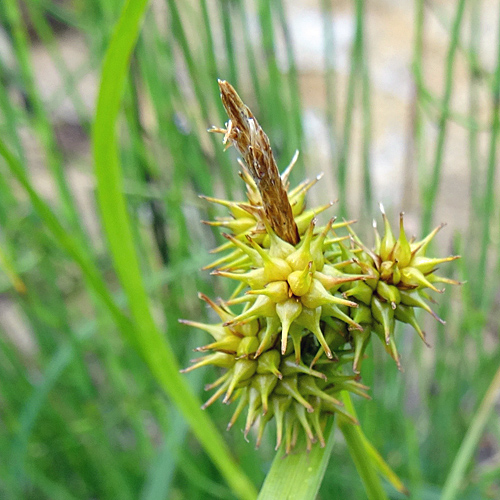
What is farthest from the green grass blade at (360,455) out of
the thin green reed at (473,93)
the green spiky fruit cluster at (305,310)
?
the thin green reed at (473,93)

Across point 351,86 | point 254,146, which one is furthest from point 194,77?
point 254,146

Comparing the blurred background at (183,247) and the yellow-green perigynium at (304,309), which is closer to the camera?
the yellow-green perigynium at (304,309)

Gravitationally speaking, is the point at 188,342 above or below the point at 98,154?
below

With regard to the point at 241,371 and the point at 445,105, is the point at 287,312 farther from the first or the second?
the point at 445,105

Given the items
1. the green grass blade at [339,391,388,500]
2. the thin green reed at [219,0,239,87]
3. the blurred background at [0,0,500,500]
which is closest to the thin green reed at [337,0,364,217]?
the blurred background at [0,0,500,500]

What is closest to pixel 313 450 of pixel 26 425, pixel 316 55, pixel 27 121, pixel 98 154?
pixel 98 154

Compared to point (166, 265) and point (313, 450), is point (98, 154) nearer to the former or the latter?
point (313, 450)

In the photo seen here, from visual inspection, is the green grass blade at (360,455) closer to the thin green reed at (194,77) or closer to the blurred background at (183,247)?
the blurred background at (183,247)
